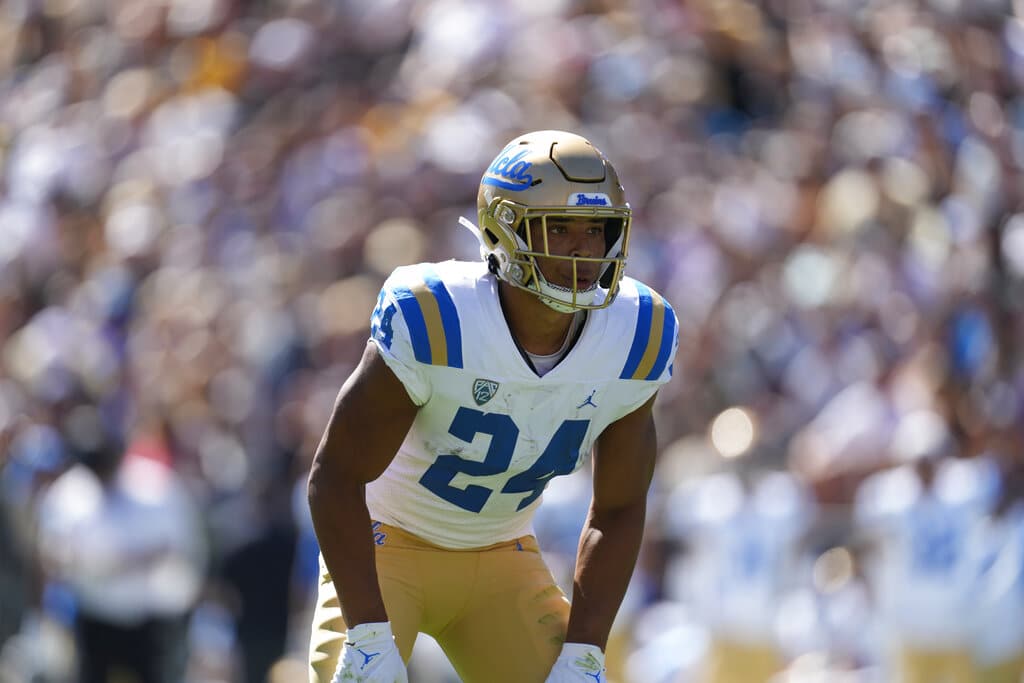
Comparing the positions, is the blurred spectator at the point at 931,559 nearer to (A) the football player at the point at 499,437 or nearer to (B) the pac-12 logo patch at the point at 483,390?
(A) the football player at the point at 499,437

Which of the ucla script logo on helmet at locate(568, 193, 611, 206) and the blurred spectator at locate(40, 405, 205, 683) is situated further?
the blurred spectator at locate(40, 405, 205, 683)

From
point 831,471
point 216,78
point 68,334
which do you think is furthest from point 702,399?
point 216,78

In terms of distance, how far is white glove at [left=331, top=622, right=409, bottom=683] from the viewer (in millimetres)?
3561

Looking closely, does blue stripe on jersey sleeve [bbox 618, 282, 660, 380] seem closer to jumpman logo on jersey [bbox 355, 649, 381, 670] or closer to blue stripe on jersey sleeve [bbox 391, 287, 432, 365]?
blue stripe on jersey sleeve [bbox 391, 287, 432, 365]

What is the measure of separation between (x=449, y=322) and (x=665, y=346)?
1.74 feet

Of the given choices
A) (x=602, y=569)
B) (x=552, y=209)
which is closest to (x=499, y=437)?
(x=602, y=569)

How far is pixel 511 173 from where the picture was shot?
370cm

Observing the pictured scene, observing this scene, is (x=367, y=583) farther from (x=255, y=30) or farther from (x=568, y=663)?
(x=255, y=30)

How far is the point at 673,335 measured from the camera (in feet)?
12.7

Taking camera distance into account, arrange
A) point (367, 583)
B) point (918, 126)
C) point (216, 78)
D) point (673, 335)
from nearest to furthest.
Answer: point (367, 583), point (673, 335), point (918, 126), point (216, 78)

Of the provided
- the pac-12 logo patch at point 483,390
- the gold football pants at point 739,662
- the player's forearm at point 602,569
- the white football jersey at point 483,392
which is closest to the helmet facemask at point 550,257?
the white football jersey at point 483,392

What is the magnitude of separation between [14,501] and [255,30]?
401cm

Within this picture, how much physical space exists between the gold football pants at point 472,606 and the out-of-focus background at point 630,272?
264cm

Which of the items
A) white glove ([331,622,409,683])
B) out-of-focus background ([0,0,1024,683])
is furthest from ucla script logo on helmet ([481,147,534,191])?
out-of-focus background ([0,0,1024,683])
